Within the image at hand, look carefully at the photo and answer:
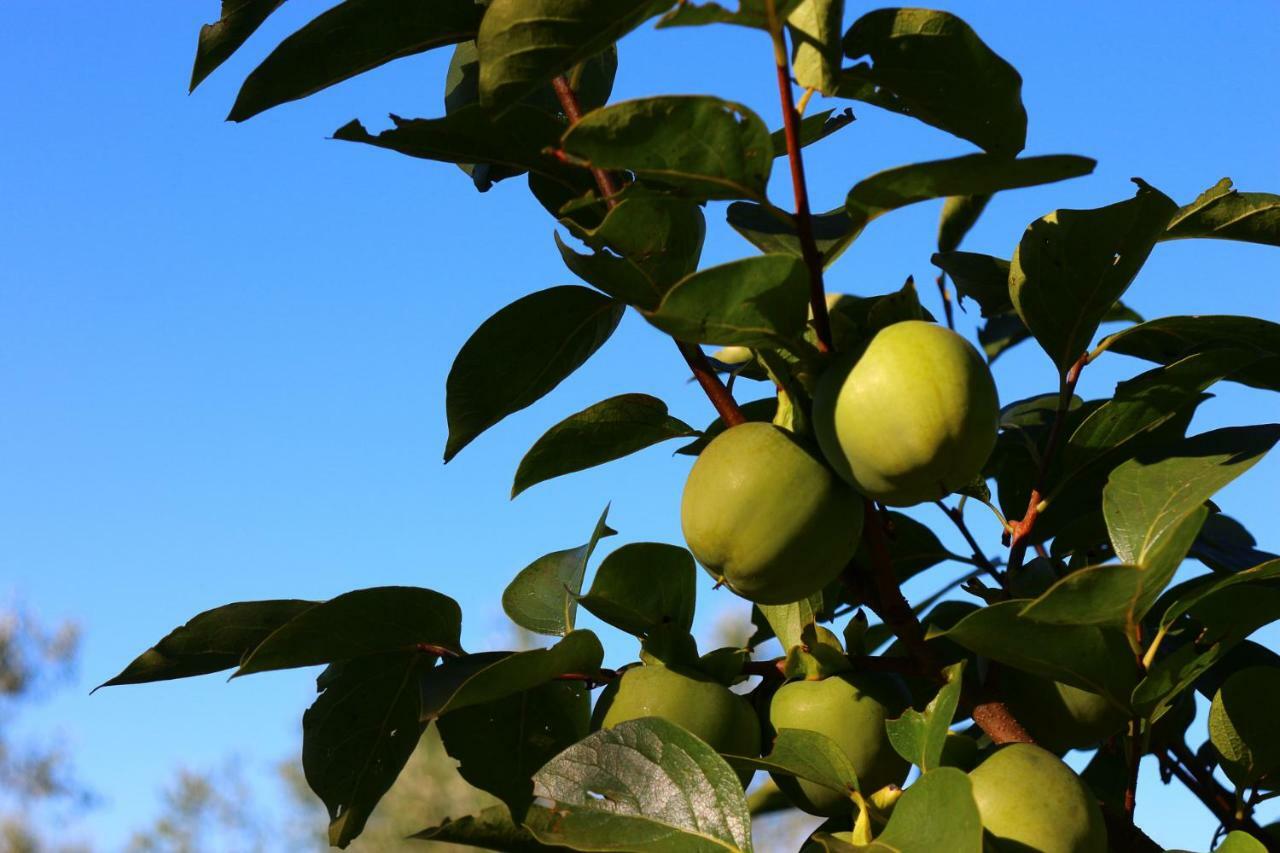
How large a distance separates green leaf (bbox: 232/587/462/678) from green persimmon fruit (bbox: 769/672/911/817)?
0.36m

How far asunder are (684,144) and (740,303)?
13 centimetres

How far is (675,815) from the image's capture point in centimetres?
99

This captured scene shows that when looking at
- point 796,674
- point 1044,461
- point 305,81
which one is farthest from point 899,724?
point 305,81

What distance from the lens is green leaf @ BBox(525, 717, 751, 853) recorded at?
98cm

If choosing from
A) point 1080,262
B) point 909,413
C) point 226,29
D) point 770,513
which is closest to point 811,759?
point 770,513

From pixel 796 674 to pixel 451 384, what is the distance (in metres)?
0.47

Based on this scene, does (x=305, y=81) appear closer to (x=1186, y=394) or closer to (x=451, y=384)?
(x=451, y=384)

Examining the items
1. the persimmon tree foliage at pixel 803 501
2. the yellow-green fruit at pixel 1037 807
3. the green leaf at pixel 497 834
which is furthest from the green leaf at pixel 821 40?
the green leaf at pixel 497 834

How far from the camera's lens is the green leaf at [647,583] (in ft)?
4.01

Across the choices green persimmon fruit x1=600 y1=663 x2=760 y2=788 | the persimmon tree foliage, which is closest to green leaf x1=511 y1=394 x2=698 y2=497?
the persimmon tree foliage

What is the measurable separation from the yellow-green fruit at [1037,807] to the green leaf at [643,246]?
0.50 m

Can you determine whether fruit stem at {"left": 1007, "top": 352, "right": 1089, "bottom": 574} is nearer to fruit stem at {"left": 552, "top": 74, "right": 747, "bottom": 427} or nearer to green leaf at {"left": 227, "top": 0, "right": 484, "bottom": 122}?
fruit stem at {"left": 552, "top": 74, "right": 747, "bottom": 427}

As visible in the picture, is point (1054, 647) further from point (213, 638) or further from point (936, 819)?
point (213, 638)

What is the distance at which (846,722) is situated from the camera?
1130 millimetres
